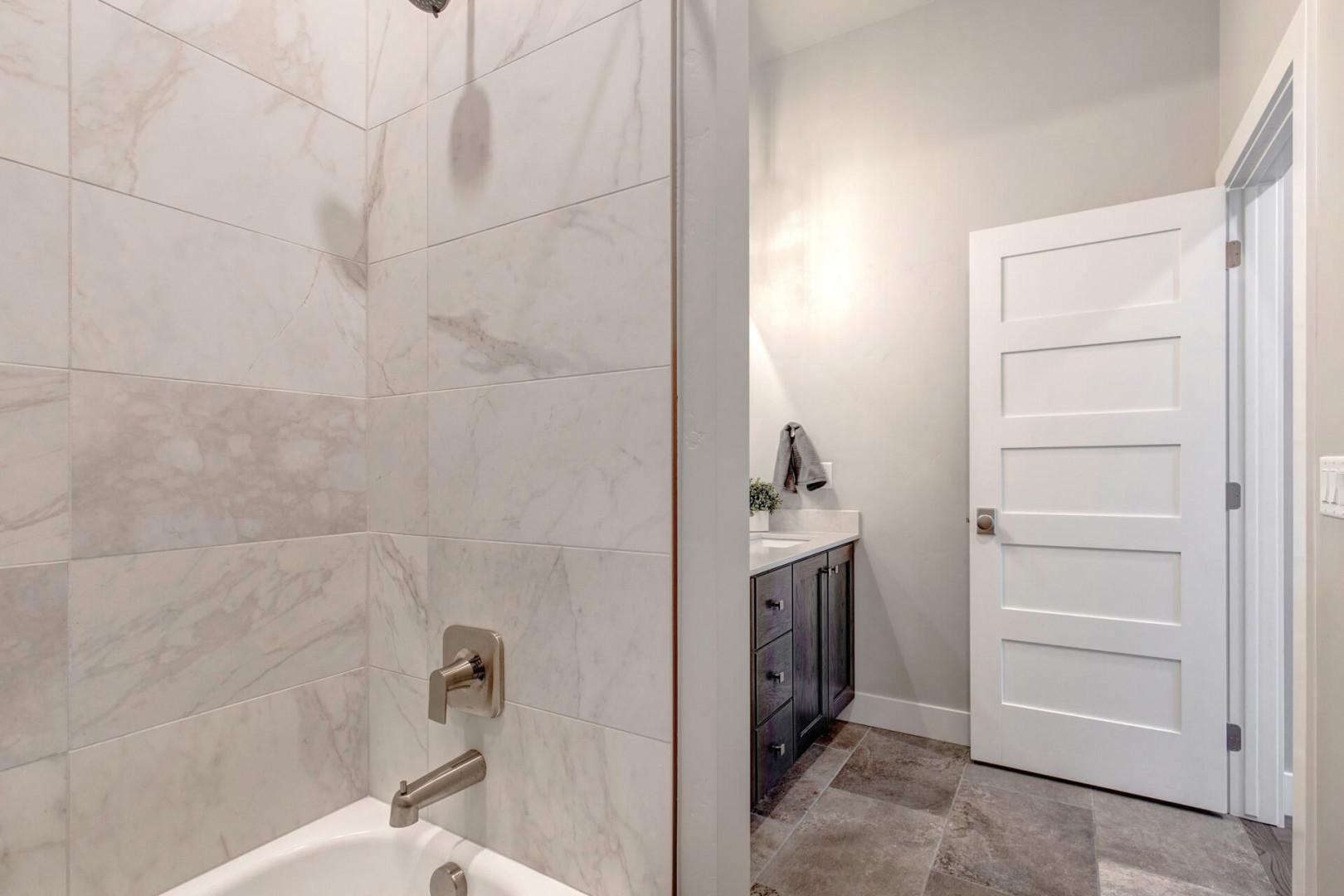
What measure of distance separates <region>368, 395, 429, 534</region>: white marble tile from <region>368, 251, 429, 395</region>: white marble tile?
0.12ft

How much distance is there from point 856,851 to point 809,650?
2.13 ft

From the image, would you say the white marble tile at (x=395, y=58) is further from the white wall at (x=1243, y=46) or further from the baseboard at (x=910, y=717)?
the baseboard at (x=910, y=717)

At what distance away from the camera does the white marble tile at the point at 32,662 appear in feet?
2.77

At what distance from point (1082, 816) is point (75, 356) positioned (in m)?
2.82

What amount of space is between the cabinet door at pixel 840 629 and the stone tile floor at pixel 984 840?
32cm

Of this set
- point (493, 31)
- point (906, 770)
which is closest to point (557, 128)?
point (493, 31)

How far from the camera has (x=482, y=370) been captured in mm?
1125

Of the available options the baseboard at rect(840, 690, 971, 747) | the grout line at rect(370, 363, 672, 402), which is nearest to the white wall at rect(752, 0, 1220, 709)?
the baseboard at rect(840, 690, 971, 747)

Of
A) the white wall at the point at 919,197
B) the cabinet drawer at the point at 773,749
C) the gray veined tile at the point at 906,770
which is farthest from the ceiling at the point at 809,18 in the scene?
the gray veined tile at the point at 906,770

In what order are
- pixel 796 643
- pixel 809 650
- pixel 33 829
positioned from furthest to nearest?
pixel 809 650 → pixel 796 643 → pixel 33 829

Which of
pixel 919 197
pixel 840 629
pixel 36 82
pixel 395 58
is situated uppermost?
pixel 919 197

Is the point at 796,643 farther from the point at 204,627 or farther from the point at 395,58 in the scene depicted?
the point at 395,58

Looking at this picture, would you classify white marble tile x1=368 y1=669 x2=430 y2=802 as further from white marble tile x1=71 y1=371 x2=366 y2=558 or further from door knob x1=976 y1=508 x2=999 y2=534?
door knob x1=976 y1=508 x2=999 y2=534

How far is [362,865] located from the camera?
3.77 feet
